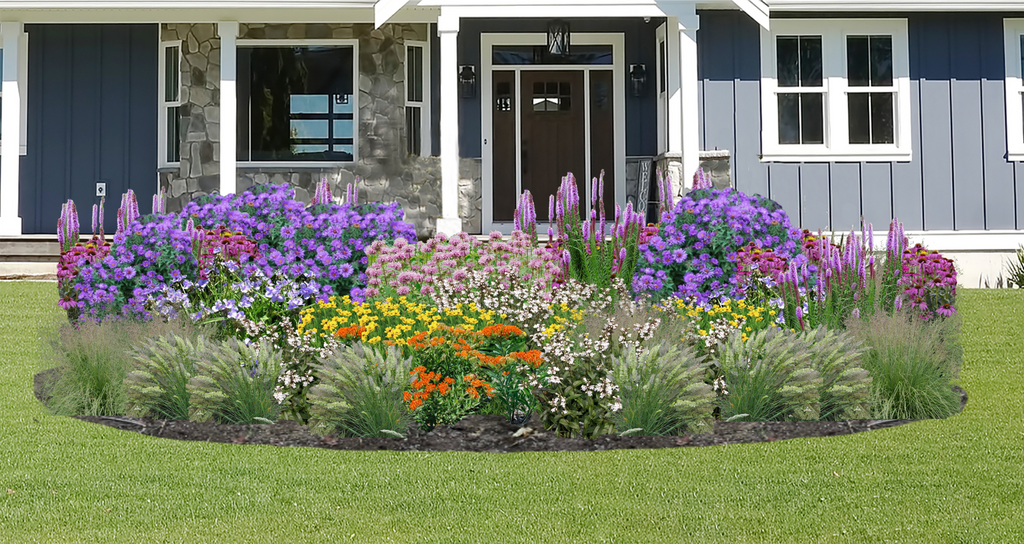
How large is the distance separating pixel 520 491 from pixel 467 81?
8793 millimetres

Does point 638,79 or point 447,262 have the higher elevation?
point 638,79

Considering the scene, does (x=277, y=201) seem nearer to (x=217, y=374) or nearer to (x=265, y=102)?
(x=217, y=374)

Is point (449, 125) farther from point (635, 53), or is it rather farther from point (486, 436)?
point (486, 436)

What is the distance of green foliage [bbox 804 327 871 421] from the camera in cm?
559

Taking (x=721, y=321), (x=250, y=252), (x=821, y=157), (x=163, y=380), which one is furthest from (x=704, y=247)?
(x=821, y=157)

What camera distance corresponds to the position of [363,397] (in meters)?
5.20

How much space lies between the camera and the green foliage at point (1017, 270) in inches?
465

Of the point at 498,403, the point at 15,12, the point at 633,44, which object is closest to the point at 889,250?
the point at 498,403

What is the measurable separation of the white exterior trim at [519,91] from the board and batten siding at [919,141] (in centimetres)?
113

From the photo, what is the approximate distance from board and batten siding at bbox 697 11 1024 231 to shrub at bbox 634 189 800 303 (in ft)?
16.2

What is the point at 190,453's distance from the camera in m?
4.97

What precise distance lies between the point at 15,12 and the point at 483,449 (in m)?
9.29

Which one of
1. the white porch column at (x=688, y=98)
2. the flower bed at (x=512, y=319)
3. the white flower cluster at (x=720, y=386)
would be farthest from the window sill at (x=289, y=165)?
the white flower cluster at (x=720, y=386)

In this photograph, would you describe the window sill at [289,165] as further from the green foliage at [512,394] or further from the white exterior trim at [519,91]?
the green foliage at [512,394]
